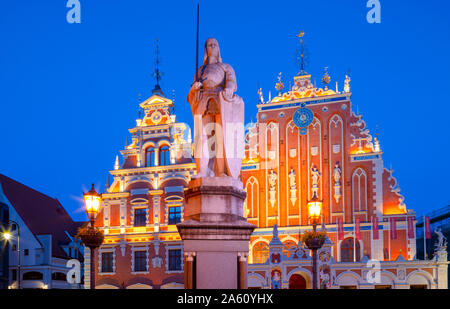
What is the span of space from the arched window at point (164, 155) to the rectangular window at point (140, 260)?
6.10 m

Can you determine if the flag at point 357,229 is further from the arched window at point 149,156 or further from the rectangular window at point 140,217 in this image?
the arched window at point 149,156


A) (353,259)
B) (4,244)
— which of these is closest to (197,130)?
(353,259)

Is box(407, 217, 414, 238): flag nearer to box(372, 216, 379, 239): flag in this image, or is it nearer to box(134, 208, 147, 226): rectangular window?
box(372, 216, 379, 239): flag

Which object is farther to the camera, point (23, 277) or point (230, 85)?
point (23, 277)

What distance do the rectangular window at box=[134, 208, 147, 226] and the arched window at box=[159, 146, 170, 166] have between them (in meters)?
3.43

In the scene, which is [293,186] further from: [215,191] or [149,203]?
[215,191]

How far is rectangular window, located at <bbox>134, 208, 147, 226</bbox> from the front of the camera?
111 feet

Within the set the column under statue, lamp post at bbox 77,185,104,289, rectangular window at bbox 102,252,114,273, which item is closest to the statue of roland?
the column under statue

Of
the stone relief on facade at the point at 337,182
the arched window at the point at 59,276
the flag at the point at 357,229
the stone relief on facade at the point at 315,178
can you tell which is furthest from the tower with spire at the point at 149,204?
the flag at the point at 357,229

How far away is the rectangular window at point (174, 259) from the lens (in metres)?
32.2

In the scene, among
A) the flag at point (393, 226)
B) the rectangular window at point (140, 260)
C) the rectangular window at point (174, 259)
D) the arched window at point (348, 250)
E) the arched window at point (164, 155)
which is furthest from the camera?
the arched window at point (164, 155)
